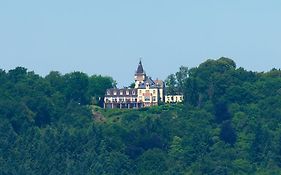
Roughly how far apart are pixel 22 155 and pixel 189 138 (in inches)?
626

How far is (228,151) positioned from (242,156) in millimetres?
1151

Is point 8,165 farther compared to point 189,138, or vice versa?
point 189,138

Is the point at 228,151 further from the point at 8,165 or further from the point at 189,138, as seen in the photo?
the point at 8,165

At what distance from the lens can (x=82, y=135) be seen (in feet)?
642

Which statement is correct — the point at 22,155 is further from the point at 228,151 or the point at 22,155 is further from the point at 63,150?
the point at 228,151

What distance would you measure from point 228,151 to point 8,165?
62.3ft

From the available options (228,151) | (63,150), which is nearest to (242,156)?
(228,151)

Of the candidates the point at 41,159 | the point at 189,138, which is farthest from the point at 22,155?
the point at 189,138

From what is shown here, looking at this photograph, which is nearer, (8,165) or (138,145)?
(8,165)

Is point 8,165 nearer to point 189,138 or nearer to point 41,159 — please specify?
point 41,159

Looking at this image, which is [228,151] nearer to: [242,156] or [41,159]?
[242,156]

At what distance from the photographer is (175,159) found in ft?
641

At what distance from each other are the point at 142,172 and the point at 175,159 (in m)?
6.00

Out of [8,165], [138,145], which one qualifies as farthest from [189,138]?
[8,165]
